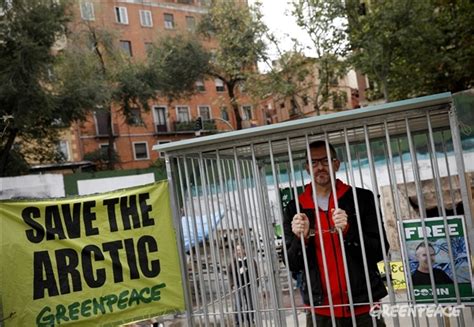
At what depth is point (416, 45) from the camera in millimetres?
19188

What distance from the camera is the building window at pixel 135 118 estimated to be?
3396cm

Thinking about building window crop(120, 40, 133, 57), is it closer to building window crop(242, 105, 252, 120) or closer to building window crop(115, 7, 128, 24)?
building window crop(115, 7, 128, 24)

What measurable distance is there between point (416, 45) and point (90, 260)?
1769 centimetres

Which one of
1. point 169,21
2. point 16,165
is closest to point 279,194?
point 16,165

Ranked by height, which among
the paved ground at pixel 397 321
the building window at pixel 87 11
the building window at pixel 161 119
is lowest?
the paved ground at pixel 397 321

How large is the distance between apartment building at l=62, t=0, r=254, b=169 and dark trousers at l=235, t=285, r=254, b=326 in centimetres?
3337

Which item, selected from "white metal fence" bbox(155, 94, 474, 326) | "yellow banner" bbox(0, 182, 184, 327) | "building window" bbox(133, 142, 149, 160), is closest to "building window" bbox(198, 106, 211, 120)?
"building window" bbox(133, 142, 149, 160)

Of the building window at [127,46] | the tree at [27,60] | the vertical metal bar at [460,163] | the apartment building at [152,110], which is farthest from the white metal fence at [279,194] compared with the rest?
the building window at [127,46]

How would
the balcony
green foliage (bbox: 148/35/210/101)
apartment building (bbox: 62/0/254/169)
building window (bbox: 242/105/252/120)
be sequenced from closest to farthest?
green foliage (bbox: 148/35/210/101), apartment building (bbox: 62/0/254/169), the balcony, building window (bbox: 242/105/252/120)

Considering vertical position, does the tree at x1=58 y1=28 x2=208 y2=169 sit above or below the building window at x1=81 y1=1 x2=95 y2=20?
below

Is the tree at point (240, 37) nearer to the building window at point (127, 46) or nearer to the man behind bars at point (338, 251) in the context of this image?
the building window at point (127, 46)

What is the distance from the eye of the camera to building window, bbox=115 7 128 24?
41.4m

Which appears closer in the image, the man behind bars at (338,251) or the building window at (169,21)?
the man behind bars at (338,251)

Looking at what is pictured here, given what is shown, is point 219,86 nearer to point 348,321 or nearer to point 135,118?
point 135,118
